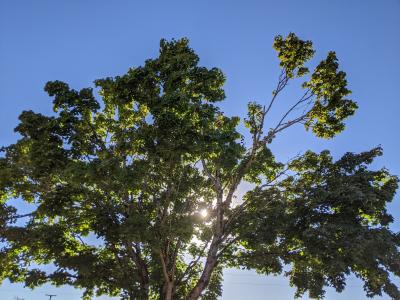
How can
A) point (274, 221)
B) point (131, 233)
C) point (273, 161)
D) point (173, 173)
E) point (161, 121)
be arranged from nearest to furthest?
1. point (161, 121)
2. point (131, 233)
3. point (173, 173)
4. point (274, 221)
5. point (273, 161)

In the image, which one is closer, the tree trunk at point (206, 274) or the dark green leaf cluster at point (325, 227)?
the dark green leaf cluster at point (325, 227)

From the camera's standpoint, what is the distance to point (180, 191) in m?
16.5

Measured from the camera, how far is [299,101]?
62.0ft

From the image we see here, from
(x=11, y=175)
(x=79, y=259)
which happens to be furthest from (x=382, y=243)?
(x=11, y=175)

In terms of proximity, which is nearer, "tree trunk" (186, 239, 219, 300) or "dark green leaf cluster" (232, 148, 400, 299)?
"dark green leaf cluster" (232, 148, 400, 299)

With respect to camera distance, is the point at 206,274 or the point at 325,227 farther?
the point at 206,274

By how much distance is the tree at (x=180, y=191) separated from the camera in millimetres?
13578

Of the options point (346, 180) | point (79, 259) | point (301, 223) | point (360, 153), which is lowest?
point (79, 259)

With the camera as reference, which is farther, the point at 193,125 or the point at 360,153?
the point at 360,153

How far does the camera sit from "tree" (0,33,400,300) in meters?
13.6

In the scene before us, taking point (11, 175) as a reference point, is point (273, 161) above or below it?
above

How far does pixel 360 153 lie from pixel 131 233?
12135 mm

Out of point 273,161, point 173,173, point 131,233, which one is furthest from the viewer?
point 273,161

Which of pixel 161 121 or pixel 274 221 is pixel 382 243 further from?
pixel 161 121
